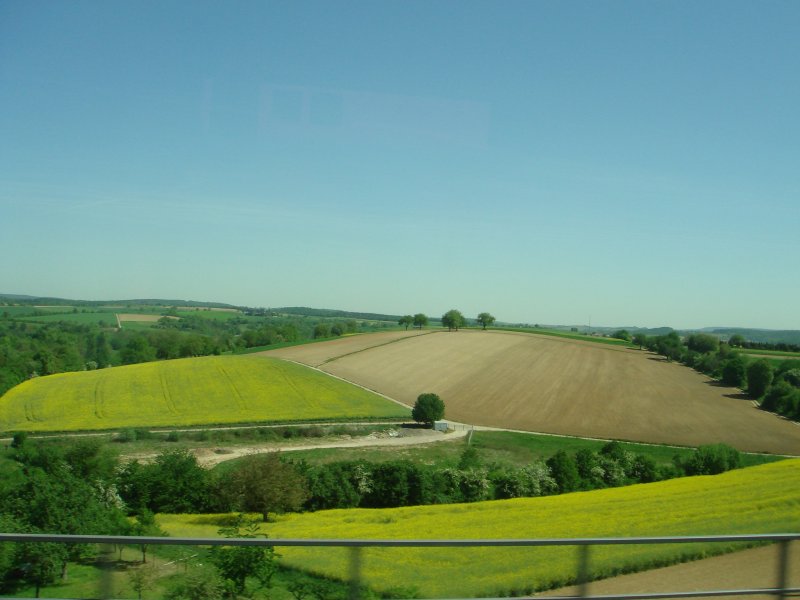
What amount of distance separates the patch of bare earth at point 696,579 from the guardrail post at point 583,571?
0.04 metres

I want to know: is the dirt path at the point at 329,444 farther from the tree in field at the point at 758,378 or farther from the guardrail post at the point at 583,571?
the guardrail post at the point at 583,571

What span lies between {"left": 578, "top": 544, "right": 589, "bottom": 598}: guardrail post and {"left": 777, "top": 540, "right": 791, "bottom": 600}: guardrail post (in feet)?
4.61

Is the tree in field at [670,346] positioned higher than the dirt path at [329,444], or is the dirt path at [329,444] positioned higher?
the tree in field at [670,346]

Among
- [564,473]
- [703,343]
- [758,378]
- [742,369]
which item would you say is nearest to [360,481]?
[564,473]

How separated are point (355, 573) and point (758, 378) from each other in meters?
51.1

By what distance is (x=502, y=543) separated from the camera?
12.6 ft

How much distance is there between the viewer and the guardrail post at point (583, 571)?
4.08m

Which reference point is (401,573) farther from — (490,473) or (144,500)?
(490,473)

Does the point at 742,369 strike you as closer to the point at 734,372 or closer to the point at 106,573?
the point at 734,372

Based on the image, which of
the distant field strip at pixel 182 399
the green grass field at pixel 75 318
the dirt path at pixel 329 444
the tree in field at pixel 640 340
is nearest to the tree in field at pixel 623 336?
the tree in field at pixel 640 340

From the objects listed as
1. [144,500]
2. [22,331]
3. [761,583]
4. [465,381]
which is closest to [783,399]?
[465,381]

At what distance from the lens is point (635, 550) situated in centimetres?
410

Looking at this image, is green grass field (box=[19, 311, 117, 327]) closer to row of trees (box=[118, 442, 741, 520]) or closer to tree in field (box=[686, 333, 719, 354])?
tree in field (box=[686, 333, 719, 354])

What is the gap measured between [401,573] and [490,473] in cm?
2294
